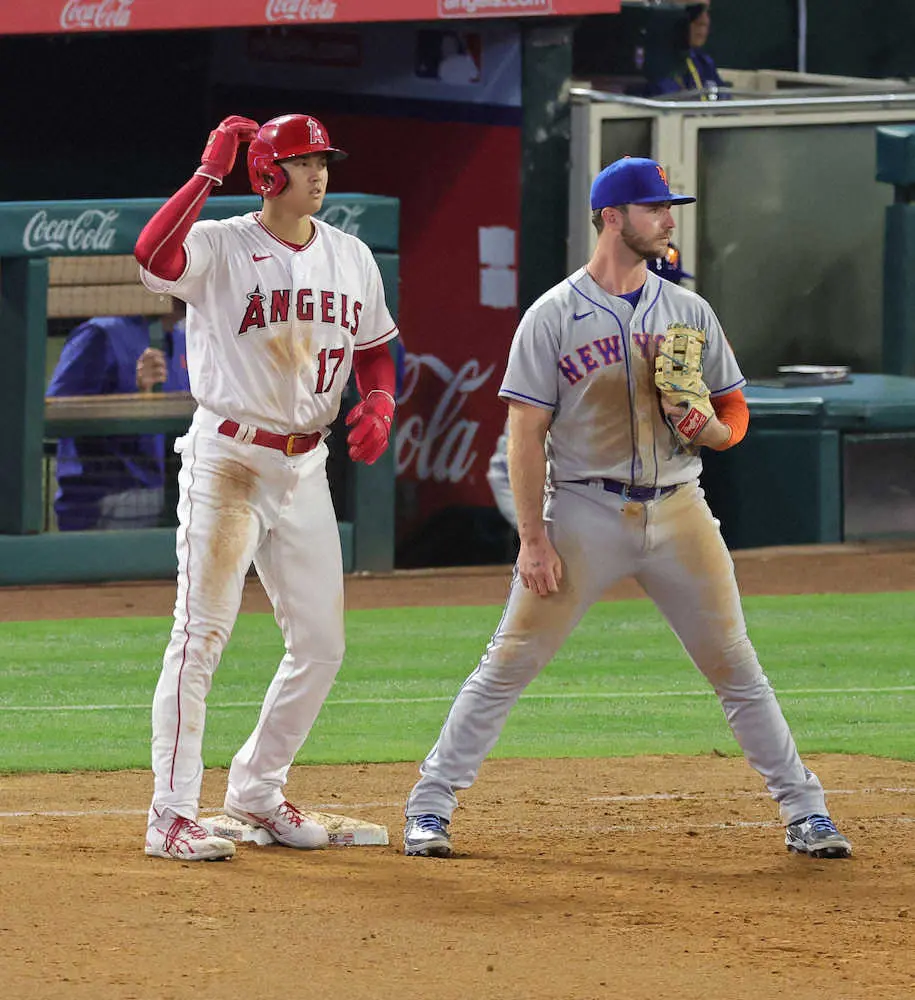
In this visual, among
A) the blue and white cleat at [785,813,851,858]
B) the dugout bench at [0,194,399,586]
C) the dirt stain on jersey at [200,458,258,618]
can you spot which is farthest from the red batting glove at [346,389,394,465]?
the dugout bench at [0,194,399,586]

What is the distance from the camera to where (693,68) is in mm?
16562

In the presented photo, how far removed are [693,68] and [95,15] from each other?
5.36 meters

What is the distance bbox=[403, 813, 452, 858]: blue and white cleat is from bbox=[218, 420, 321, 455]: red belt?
1.06 m

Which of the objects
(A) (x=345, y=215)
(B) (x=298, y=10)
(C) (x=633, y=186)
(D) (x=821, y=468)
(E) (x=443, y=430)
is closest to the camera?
(C) (x=633, y=186)

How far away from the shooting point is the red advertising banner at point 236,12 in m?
13.1

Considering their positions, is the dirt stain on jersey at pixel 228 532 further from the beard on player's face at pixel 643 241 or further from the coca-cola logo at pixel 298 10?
the coca-cola logo at pixel 298 10

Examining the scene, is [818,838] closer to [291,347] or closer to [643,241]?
[643,241]

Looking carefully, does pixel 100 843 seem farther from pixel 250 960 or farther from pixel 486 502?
pixel 486 502

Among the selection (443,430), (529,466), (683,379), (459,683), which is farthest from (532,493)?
(443,430)

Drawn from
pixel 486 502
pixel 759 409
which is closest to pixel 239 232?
pixel 759 409

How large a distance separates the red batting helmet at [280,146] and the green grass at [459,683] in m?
2.61

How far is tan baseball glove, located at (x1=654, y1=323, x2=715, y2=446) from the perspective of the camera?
5426mm

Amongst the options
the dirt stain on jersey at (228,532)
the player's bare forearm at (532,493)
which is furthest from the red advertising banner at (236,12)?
the player's bare forearm at (532,493)

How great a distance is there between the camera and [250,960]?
462 cm
